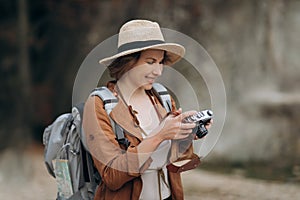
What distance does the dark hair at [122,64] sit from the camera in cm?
227

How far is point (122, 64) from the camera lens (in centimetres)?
230

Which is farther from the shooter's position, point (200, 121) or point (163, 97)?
point (163, 97)

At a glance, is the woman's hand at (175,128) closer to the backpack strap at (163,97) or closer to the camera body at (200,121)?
the camera body at (200,121)

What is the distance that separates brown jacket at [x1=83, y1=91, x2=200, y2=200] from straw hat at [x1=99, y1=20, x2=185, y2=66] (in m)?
0.18

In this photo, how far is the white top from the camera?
2.22m

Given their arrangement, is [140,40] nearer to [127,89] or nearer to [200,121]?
[127,89]

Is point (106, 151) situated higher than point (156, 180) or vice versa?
point (106, 151)

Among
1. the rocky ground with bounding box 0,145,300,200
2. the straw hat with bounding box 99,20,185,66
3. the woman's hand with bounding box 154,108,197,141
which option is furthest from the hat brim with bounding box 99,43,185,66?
the rocky ground with bounding box 0,145,300,200

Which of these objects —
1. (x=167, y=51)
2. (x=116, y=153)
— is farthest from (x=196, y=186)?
(x=116, y=153)

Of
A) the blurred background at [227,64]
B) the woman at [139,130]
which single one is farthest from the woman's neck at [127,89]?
the blurred background at [227,64]

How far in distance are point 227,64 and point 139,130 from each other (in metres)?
4.02

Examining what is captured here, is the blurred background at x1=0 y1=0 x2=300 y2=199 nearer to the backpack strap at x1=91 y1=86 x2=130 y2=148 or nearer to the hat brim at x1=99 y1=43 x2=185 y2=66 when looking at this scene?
the hat brim at x1=99 y1=43 x2=185 y2=66

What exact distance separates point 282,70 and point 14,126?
2.67 meters

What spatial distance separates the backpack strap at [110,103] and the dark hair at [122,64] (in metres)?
0.06
